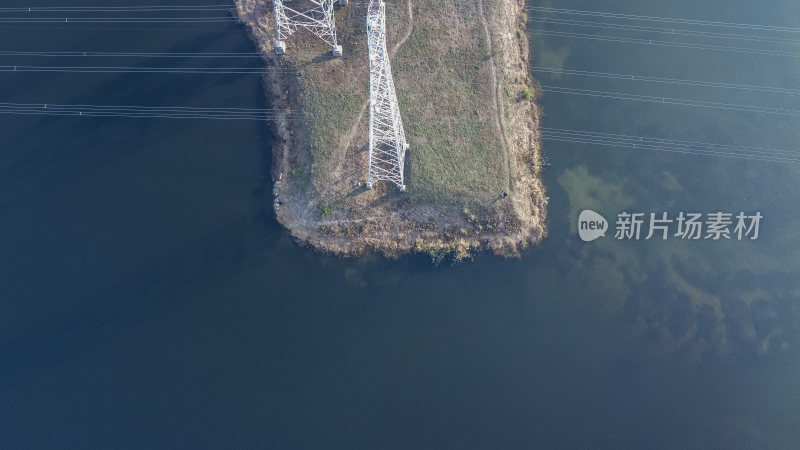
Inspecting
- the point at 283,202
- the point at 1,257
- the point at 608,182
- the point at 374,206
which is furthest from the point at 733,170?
the point at 1,257

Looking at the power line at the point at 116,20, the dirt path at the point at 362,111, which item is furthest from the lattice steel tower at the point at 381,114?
the power line at the point at 116,20

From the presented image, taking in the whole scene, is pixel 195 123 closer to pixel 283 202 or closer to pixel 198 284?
pixel 283 202

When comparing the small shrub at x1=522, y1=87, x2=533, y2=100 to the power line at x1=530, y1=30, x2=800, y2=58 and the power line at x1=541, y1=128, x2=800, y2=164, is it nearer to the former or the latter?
the power line at x1=541, y1=128, x2=800, y2=164

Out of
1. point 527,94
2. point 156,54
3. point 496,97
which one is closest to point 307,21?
point 156,54

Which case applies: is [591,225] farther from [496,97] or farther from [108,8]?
[108,8]

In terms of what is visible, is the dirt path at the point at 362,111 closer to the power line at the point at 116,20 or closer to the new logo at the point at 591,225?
the power line at the point at 116,20

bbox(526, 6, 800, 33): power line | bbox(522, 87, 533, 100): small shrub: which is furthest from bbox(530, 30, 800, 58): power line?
bbox(522, 87, 533, 100): small shrub
